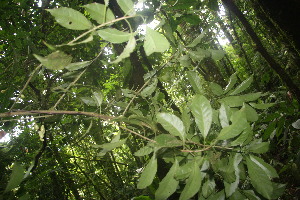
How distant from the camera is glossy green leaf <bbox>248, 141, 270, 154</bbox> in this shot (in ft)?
2.39

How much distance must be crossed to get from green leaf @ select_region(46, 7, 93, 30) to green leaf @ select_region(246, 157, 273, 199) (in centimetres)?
68

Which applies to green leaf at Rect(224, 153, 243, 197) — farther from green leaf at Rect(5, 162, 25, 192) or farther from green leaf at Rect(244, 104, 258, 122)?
green leaf at Rect(5, 162, 25, 192)

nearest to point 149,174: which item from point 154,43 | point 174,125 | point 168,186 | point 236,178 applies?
point 168,186

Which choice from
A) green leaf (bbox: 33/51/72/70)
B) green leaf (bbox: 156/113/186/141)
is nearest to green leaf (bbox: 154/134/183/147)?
green leaf (bbox: 156/113/186/141)

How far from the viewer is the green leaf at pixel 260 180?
0.68 meters

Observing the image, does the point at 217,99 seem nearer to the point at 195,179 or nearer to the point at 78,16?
the point at 195,179

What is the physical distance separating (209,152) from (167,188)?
0.18m

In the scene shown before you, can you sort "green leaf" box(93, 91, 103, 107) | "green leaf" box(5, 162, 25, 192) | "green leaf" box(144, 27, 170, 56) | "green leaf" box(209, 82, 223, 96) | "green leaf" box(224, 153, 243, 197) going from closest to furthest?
"green leaf" box(144, 27, 170, 56)
"green leaf" box(5, 162, 25, 192)
"green leaf" box(224, 153, 243, 197)
"green leaf" box(93, 91, 103, 107)
"green leaf" box(209, 82, 223, 96)

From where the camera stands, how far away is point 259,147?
740 millimetres

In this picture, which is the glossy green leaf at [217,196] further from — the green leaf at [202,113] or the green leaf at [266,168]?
the green leaf at [202,113]

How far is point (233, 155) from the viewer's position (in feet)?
2.44

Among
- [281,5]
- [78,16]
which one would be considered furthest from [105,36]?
[281,5]

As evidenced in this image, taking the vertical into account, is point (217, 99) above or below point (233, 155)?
above

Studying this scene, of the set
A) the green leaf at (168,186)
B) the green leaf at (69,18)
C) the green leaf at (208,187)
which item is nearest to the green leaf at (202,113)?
the green leaf at (168,186)
